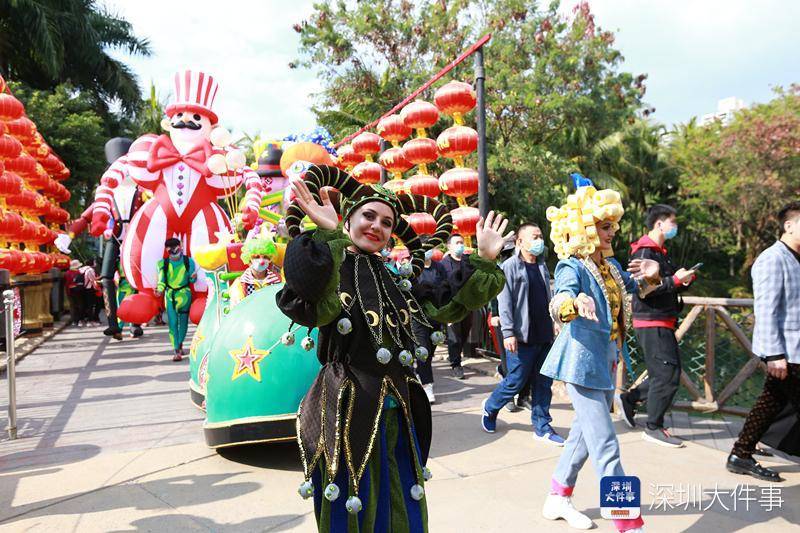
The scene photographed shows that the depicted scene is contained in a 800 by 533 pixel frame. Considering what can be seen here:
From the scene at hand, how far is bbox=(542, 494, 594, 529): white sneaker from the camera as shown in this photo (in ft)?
10.7

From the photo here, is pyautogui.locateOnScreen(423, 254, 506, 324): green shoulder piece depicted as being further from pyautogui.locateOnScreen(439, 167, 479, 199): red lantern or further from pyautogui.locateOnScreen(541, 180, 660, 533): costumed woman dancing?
pyautogui.locateOnScreen(439, 167, 479, 199): red lantern

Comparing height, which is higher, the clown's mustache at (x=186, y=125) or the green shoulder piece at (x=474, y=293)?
the clown's mustache at (x=186, y=125)

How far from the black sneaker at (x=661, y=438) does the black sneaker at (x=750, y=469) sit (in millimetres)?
559

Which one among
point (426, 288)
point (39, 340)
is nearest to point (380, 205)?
point (426, 288)

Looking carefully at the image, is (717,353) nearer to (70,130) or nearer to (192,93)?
(192,93)

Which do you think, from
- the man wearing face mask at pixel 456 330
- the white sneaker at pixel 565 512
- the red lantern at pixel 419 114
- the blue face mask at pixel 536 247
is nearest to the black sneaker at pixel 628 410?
the blue face mask at pixel 536 247

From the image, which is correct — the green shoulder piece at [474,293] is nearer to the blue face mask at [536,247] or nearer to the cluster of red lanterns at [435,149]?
the blue face mask at [536,247]

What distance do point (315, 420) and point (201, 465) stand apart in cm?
239

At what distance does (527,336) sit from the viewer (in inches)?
197

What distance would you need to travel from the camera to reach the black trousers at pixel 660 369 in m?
4.69

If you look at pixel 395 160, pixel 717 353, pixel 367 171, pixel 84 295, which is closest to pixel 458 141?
pixel 395 160

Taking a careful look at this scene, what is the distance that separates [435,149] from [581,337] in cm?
601

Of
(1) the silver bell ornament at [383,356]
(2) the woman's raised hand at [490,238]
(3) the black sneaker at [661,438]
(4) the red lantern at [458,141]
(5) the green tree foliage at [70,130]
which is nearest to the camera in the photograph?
(1) the silver bell ornament at [383,356]

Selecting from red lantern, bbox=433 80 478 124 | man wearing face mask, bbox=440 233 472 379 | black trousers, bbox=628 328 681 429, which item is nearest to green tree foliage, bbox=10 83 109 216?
red lantern, bbox=433 80 478 124
